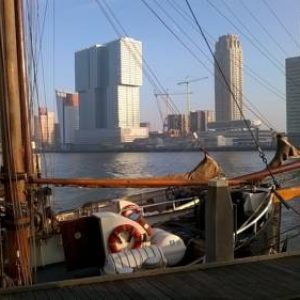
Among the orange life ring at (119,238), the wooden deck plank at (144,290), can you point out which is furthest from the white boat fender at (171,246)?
the wooden deck plank at (144,290)

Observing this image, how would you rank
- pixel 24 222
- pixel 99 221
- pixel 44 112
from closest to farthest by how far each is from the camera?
pixel 24 222 → pixel 99 221 → pixel 44 112

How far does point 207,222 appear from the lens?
782 cm

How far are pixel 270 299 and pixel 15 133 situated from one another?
18.2 feet

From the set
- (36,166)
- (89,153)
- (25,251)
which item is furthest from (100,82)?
(89,153)

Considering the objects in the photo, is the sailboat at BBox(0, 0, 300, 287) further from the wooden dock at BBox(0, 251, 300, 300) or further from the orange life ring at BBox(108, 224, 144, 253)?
the wooden dock at BBox(0, 251, 300, 300)

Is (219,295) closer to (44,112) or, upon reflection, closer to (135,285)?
(135,285)

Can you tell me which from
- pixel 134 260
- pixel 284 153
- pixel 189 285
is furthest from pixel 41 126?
pixel 189 285

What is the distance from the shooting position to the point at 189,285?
6.50 m

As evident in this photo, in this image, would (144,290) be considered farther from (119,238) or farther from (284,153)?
(284,153)

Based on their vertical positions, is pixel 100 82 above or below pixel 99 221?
above

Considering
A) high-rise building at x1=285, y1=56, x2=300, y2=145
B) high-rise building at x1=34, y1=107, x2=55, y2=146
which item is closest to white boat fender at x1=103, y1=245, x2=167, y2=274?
high-rise building at x1=34, y1=107, x2=55, y2=146

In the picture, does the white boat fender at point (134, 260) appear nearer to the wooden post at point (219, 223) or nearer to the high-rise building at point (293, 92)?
the wooden post at point (219, 223)

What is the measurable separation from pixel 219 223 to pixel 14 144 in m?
4.06

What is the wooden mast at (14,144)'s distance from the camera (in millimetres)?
8703
